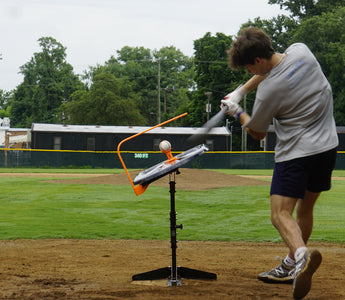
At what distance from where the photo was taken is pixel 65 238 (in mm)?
8117

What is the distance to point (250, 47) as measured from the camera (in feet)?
13.2

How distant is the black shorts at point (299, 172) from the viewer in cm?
412

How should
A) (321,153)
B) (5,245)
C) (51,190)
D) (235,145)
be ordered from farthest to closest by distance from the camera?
(235,145) < (51,190) < (5,245) < (321,153)

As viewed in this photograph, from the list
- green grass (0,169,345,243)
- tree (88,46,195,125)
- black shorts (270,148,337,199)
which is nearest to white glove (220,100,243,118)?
black shorts (270,148,337,199)

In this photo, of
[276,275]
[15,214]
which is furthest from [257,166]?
[276,275]

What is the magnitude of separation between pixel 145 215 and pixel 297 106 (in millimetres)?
7562

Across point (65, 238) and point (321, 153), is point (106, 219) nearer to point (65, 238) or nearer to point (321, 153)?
point (65, 238)

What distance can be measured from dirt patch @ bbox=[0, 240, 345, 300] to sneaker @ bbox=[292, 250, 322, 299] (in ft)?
1.20

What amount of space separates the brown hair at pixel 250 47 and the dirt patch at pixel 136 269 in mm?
1880

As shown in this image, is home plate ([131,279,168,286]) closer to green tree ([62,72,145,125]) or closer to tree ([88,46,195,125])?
green tree ([62,72,145,125])

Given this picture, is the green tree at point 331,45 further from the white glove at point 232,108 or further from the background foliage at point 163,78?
the white glove at point 232,108

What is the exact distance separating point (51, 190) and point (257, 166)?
2455 cm

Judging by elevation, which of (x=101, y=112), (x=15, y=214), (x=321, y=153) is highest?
(x=101, y=112)

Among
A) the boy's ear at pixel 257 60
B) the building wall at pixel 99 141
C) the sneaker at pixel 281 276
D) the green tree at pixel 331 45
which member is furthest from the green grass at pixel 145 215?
the green tree at pixel 331 45
